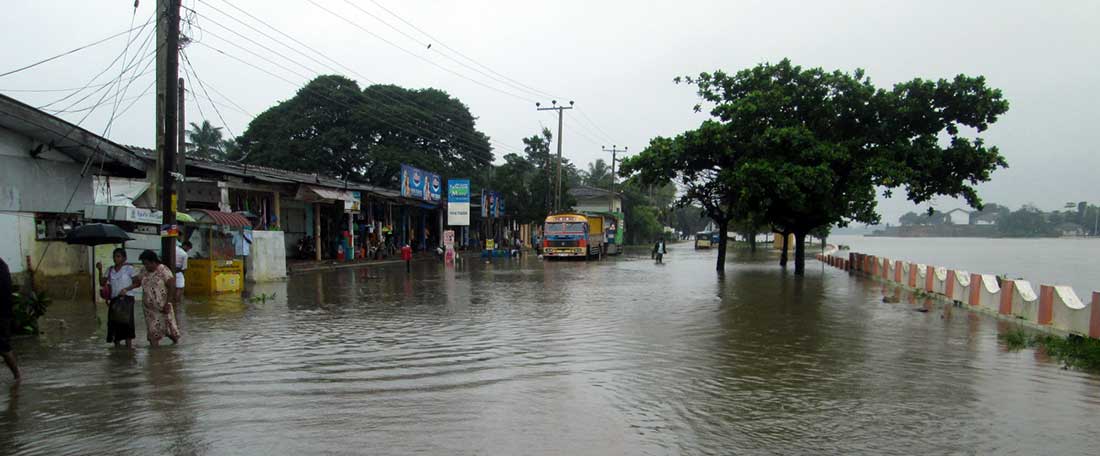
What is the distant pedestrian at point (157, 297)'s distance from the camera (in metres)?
9.23

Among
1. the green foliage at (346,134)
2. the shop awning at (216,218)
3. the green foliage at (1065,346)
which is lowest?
the green foliage at (1065,346)

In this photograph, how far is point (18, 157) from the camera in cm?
1401

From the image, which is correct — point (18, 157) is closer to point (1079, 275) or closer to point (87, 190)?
point (87, 190)

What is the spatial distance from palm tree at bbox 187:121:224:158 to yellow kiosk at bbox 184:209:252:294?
3642 centimetres

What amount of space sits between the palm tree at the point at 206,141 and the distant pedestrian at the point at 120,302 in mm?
46833

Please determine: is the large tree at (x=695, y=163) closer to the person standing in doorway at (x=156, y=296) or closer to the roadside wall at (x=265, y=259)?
the roadside wall at (x=265, y=259)

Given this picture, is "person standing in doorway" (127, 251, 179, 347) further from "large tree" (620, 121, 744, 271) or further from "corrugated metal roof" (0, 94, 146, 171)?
"large tree" (620, 121, 744, 271)

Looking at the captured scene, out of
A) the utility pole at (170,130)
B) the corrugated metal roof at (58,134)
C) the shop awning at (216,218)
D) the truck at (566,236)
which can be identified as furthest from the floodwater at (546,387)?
the truck at (566,236)

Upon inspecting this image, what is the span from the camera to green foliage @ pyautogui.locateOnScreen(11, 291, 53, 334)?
996 cm

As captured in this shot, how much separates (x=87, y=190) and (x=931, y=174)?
24364 millimetres

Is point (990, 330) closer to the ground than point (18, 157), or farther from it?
closer to the ground

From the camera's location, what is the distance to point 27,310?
1037cm

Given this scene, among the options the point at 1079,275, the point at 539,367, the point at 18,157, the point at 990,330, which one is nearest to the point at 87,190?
the point at 18,157

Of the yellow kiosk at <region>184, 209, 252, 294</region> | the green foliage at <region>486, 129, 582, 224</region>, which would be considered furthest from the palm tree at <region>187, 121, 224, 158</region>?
the yellow kiosk at <region>184, 209, 252, 294</region>
